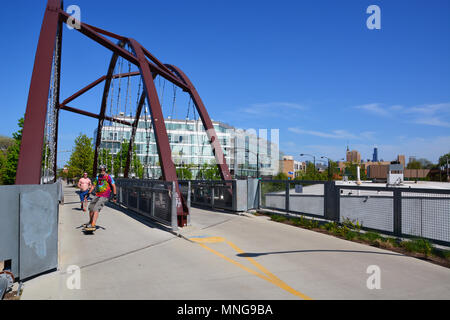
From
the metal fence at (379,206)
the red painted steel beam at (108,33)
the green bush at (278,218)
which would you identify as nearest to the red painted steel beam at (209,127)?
the red painted steel beam at (108,33)

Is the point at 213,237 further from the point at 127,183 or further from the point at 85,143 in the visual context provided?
the point at 85,143

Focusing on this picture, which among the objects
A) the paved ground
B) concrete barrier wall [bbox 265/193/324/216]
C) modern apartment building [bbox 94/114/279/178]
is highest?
modern apartment building [bbox 94/114/279/178]

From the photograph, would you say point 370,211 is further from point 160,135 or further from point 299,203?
point 160,135

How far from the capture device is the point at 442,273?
227 inches

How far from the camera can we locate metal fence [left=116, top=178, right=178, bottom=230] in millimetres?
10359

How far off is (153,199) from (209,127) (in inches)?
331

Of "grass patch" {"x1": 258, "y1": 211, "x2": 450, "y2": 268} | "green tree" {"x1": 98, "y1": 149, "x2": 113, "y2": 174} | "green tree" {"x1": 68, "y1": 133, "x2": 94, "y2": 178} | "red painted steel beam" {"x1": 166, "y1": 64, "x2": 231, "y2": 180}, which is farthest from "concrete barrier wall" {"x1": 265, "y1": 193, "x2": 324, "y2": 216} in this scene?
"green tree" {"x1": 68, "y1": 133, "x2": 94, "y2": 178}

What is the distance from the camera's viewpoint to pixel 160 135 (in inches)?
559

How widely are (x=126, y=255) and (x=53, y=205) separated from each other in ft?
6.39

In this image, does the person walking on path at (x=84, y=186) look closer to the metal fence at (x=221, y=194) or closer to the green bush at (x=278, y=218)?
the metal fence at (x=221, y=194)

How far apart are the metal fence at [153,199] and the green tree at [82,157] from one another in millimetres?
43204

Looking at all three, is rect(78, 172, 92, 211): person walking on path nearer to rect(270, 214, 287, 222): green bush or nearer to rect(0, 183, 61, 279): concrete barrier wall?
rect(270, 214, 287, 222): green bush

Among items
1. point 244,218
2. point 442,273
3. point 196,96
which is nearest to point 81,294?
point 442,273

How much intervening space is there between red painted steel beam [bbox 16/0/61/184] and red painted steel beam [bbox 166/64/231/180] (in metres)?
9.09
